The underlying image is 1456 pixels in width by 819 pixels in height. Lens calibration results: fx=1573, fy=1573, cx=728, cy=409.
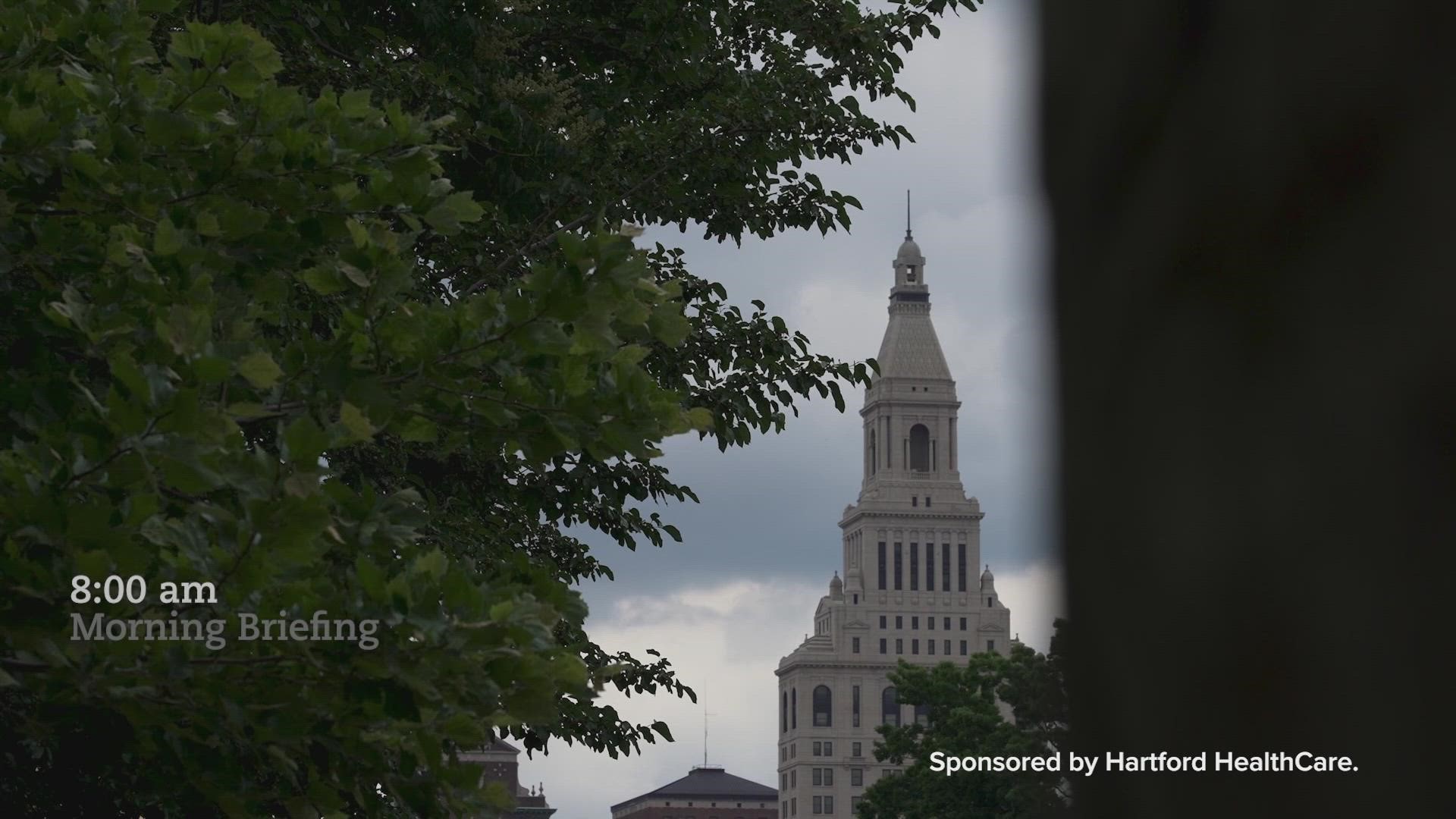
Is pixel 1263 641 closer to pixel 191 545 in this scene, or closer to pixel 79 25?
pixel 191 545

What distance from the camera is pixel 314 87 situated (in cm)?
1139

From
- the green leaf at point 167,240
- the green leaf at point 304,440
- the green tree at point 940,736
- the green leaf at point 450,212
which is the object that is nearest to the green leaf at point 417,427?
the green leaf at point 450,212

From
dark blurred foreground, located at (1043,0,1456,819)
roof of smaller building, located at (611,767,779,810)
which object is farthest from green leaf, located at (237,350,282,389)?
roof of smaller building, located at (611,767,779,810)

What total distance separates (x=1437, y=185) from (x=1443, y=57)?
0.07m

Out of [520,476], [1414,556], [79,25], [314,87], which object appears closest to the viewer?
[1414,556]

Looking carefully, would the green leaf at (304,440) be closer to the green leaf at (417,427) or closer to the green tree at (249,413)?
the green tree at (249,413)

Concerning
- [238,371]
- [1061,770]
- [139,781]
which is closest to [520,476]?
[139,781]

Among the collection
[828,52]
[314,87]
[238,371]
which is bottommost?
[238,371]

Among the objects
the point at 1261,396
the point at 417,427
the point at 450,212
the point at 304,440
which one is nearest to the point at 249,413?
the point at 304,440

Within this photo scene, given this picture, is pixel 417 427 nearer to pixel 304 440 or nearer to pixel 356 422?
pixel 356 422

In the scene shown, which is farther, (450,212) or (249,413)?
(450,212)

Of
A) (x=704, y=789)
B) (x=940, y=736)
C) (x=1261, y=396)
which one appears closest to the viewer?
(x=1261, y=396)

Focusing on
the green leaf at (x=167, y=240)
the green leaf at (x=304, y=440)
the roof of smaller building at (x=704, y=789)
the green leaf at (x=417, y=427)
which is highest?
the roof of smaller building at (x=704, y=789)

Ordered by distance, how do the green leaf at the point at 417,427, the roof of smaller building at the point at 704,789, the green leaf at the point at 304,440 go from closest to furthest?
the green leaf at the point at 304,440, the green leaf at the point at 417,427, the roof of smaller building at the point at 704,789
